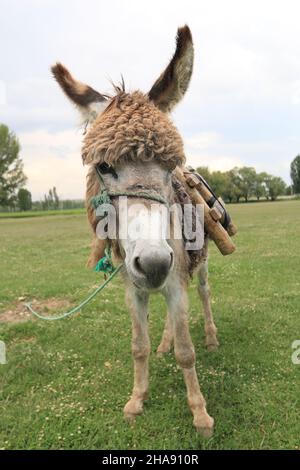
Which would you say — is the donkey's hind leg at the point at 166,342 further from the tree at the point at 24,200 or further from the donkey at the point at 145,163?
the tree at the point at 24,200

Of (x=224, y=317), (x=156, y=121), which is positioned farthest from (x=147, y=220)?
(x=224, y=317)

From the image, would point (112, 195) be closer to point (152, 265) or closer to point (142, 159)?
point (142, 159)

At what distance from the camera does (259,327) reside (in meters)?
5.84

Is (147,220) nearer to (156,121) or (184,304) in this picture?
(156,121)

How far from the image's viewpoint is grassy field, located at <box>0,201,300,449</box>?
3490mm

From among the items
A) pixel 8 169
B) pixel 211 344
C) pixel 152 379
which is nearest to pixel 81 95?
pixel 152 379

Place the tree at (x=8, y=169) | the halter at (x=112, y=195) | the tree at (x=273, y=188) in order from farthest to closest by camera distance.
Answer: the tree at (x=273, y=188)
the tree at (x=8, y=169)
the halter at (x=112, y=195)

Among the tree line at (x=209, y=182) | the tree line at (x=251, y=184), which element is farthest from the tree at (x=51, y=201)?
the tree line at (x=251, y=184)

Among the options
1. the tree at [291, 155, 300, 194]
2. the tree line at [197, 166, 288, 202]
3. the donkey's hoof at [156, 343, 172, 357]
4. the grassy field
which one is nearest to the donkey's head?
the grassy field

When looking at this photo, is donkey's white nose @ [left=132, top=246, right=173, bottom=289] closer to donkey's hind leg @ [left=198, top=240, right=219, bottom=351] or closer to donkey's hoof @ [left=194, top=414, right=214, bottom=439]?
donkey's hoof @ [left=194, top=414, right=214, bottom=439]

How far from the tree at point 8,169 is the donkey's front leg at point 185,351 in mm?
61487

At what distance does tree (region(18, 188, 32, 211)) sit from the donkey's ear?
2924 inches

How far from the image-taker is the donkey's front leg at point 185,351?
11.5 feet

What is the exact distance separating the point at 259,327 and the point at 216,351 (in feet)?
3.77
